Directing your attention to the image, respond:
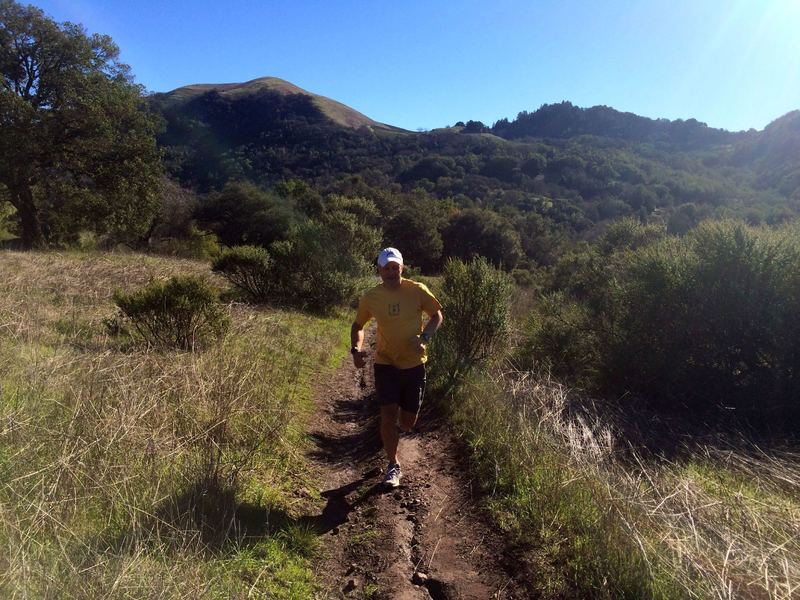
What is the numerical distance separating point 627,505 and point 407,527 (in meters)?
1.44

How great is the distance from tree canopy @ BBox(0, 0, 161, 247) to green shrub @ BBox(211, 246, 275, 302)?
10.1m

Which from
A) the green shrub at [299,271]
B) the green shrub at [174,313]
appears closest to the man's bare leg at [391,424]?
the green shrub at [174,313]

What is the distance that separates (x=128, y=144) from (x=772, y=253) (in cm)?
2173

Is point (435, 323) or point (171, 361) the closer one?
point (435, 323)

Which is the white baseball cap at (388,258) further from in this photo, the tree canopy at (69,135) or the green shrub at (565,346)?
the tree canopy at (69,135)

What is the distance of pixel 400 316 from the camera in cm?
400

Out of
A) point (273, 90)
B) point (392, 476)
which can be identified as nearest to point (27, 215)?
point (392, 476)

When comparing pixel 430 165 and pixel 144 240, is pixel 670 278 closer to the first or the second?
pixel 144 240

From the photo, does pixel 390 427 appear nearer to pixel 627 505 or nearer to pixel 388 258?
pixel 388 258

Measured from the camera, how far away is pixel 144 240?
2939 centimetres

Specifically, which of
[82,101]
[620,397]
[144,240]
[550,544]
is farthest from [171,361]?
[144,240]

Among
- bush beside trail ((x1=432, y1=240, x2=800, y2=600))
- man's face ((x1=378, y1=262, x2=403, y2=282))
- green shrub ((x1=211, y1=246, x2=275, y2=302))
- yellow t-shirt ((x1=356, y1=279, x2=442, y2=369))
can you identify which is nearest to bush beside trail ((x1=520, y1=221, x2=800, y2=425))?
bush beside trail ((x1=432, y1=240, x2=800, y2=600))

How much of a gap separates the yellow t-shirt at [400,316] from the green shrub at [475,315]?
3.11 meters

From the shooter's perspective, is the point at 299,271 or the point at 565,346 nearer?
the point at 565,346
